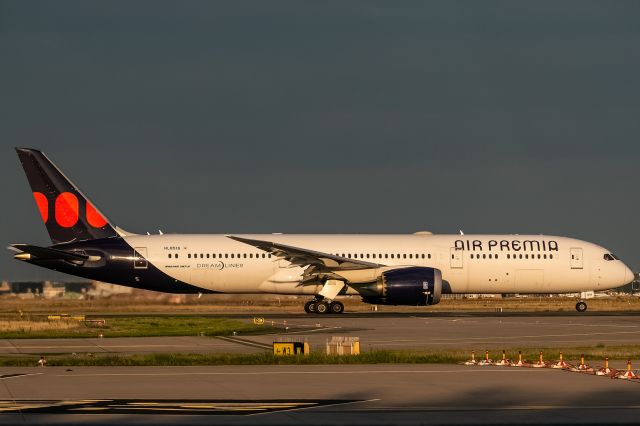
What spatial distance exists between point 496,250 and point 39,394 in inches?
1471

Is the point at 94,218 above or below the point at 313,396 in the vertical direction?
above

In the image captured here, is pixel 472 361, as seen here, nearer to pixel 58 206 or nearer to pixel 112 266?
pixel 112 266

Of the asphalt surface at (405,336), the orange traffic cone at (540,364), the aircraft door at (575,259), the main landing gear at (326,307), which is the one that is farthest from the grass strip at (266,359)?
the aircraft door at (575,259)

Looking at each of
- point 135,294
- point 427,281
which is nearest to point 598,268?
point 427,281

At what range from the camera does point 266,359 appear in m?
25.8

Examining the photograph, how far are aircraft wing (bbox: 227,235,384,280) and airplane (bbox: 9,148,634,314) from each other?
56 millimetres

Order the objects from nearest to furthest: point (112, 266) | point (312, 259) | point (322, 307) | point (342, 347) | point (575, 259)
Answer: point (342, 347)
point (312, 259)
point (112, 266)
point (322, 307)
point (575, 259)

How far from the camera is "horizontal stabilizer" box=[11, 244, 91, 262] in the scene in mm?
49062

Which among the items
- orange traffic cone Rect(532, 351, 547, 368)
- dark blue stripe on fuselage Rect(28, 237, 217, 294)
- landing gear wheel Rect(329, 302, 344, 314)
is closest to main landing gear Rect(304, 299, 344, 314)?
landing gear wheel Rect(329, 302, 344, 314)

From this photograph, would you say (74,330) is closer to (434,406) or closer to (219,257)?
(219,257)

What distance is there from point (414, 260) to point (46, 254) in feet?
58.3

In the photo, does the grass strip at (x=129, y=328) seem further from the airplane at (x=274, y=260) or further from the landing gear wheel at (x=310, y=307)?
the landing gear wheel at (x=310, y=307)

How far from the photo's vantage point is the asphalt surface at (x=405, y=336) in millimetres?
31016

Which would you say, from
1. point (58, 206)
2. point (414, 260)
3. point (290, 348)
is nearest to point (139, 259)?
point (58, 206)
